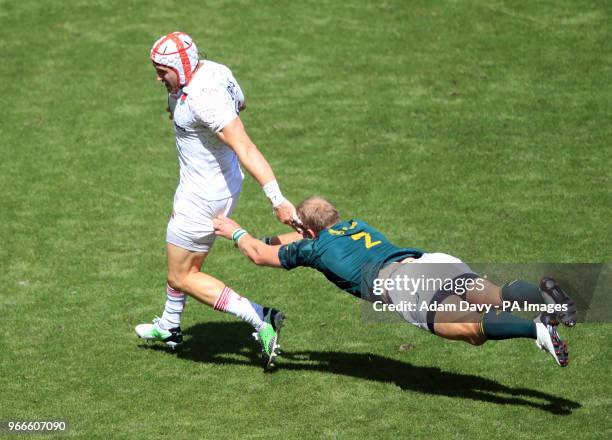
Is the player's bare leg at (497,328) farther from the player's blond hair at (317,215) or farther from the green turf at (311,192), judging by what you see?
the player's blond hair at (317,215)

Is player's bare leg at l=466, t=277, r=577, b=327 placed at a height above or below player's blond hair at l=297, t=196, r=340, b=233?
below

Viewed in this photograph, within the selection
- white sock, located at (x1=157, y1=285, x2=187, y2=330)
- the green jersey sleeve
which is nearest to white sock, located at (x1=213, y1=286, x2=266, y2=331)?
white sock, located at (x1=157, y1=285, x2=187, y2=330)

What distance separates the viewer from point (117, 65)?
50.9 feet

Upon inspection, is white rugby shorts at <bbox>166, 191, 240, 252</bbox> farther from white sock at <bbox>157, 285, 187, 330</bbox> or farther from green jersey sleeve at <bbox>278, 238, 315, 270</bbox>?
green jersey sleeve at <bbox>278, 238, 315, 270</bbox>

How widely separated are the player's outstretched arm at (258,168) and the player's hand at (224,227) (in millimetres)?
571

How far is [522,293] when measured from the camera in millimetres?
7398

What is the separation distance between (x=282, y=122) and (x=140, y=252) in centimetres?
363

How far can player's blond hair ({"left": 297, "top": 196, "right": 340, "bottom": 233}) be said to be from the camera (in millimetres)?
7836

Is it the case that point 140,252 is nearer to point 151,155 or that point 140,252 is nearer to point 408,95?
point 151,155

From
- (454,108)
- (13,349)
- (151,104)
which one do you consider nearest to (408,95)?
Result: (454,108)

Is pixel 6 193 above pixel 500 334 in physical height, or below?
below

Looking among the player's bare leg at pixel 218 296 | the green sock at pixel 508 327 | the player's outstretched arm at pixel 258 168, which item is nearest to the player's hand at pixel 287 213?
the player's outstretched arm at pixel 258 168

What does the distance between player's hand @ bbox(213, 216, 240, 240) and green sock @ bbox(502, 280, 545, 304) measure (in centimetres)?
225

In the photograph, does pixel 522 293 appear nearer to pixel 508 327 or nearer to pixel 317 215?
pixel 508 327
